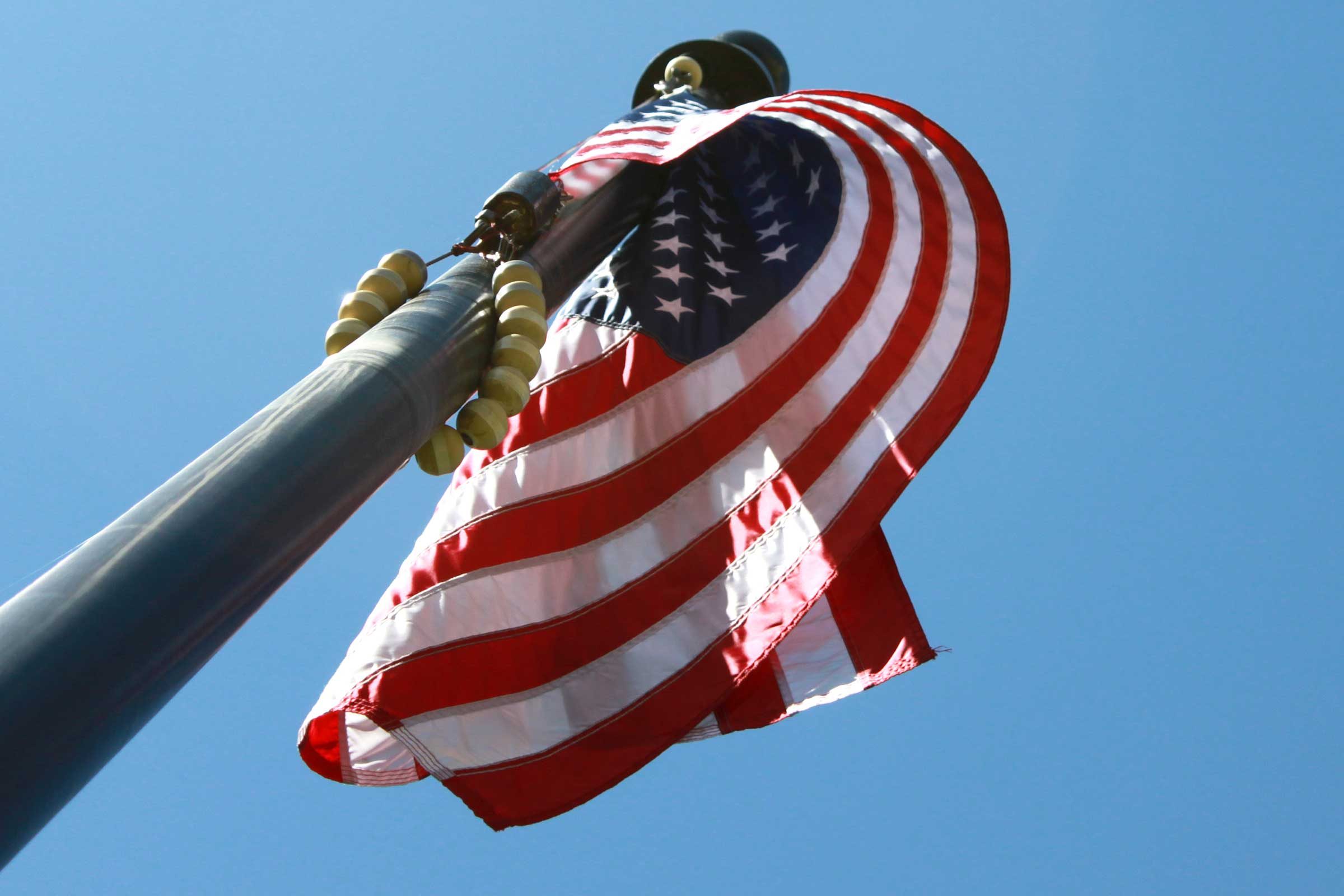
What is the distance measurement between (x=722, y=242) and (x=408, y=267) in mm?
5442

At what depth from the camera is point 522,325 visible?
7996mm

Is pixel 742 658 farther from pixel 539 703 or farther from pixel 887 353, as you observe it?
pixel 887 353

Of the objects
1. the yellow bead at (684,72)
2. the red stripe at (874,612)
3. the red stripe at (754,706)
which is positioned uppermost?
the yellow bead at (684,72)

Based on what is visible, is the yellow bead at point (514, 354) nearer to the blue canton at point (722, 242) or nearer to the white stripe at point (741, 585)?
the white stripe at point (741, 585)

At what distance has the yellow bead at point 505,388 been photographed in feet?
25.6

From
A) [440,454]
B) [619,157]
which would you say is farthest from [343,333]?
[619,157]

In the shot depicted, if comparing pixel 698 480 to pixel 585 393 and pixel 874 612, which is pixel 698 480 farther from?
pixel 874 612

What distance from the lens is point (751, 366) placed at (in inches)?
468

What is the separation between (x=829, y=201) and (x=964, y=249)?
140 cm

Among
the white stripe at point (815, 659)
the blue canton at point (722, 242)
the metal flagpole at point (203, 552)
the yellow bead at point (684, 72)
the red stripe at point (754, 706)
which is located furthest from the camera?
the yellow bead at point (684, 72)

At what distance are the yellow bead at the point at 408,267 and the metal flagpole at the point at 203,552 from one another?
134mm

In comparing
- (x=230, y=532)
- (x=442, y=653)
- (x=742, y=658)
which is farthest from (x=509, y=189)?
(x=230, y=532)

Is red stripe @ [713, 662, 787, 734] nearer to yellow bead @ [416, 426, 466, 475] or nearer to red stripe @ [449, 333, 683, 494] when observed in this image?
red stripe @ [449, 333, 683, 494]

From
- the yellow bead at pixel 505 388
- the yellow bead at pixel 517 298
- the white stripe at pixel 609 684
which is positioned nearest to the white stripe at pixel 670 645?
the white stripe at pixel 609 684
